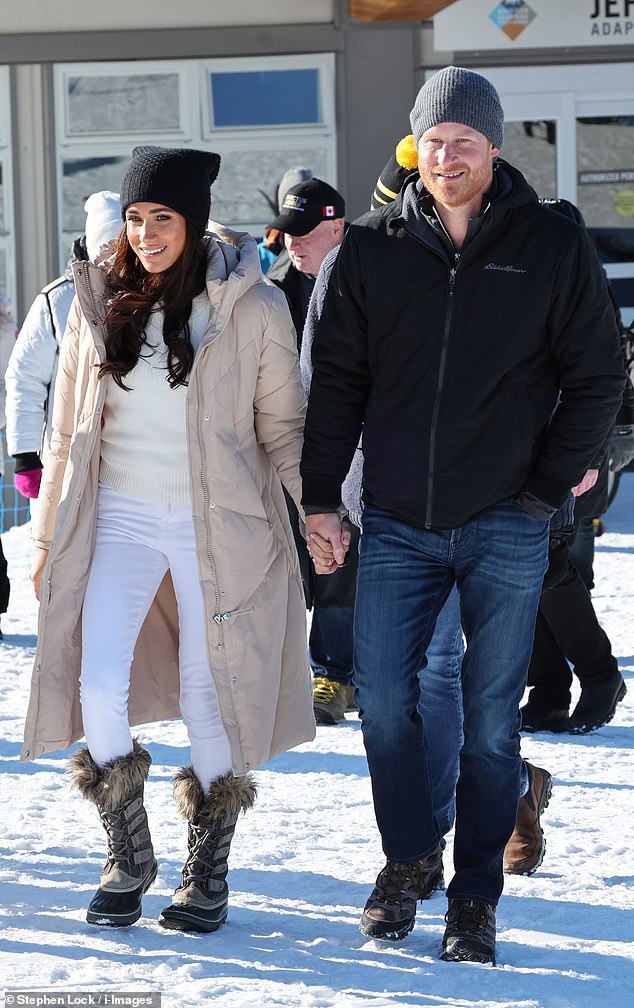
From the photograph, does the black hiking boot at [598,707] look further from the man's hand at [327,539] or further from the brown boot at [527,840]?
the man's hand at [327,539]

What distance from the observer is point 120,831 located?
3.63 m

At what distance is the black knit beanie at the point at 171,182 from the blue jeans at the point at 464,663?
0.83 metres

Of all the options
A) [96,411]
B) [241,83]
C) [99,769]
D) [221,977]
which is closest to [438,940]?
[221,977]

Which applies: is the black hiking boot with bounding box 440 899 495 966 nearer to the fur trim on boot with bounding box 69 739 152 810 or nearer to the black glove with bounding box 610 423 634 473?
the fur trim on boot with bounding box 69 739 152 810

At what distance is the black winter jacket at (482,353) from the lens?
3301mm

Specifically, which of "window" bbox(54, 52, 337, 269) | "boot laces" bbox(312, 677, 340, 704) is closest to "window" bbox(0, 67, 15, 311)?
"window" bbox(54, 52, 337, 269)

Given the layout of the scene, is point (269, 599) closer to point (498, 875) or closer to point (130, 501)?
point (130, 501)

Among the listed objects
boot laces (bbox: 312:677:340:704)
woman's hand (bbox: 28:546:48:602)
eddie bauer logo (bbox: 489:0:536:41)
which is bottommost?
boot laces (bbox: 312:677:340:704)

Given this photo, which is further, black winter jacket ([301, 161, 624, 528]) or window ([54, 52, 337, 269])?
window ([54, 52, 337, 269])

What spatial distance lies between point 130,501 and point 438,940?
1247 millimetres

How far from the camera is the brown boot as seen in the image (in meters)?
3.98

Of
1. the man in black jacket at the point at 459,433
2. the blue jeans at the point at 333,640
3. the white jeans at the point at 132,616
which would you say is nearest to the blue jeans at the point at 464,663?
the man in black jacket at the point at 459,433

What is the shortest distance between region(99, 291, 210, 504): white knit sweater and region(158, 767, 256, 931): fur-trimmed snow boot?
0.69 meters

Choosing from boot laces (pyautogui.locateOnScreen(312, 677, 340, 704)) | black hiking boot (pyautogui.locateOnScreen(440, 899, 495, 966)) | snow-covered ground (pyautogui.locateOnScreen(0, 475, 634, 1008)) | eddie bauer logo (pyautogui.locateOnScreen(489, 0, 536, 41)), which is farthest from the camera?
eddie bauer logo (pyautogui.locateOnScreen(489, 0, 536, 41))
